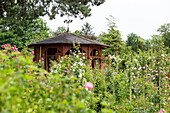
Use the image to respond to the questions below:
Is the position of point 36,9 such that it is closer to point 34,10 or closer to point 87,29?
point 34,10

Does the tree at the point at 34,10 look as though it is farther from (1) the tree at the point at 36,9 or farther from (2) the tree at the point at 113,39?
(2) the tree at the point at 113,39

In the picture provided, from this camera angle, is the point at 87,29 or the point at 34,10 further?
the point at 87,29

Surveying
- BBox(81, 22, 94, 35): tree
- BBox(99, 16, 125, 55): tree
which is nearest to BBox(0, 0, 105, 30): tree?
BBox(99, 16, 125, 55): tree

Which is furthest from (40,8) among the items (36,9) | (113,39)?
(113,39)

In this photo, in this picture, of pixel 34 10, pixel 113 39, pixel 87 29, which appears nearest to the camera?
pixel 34 10

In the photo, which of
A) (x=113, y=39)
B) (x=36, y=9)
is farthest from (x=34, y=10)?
(x=113, y=39)

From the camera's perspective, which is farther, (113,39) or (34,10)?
(113,39)

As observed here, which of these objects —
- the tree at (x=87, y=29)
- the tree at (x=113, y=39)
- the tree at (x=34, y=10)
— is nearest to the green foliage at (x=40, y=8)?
the tree at (x=34, y=10)

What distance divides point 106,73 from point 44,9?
7703mm

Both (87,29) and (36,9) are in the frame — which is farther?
(87,29)

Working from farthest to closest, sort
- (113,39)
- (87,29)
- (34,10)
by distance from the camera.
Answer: (87,29), (113,39), (34,10)

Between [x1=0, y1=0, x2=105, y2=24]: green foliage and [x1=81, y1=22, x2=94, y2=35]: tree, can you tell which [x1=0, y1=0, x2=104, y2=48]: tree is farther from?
[x1=81, y1=22, x2=94, y2=35]: tree

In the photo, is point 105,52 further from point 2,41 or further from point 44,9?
point 44,9

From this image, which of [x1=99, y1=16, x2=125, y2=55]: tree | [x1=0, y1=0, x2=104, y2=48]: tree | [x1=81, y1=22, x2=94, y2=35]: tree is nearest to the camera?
[x1=0, y1=0, x2=104, y2=48]: tree
